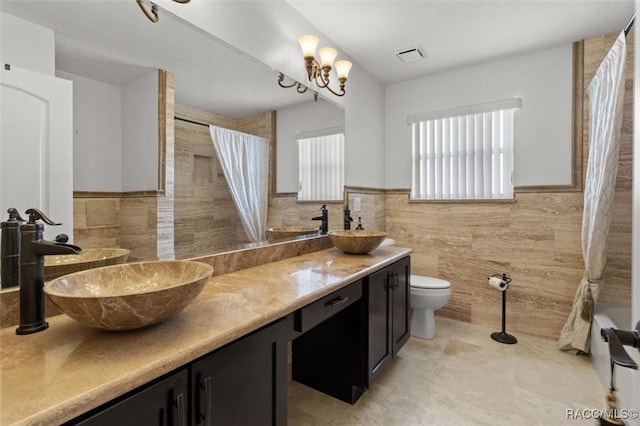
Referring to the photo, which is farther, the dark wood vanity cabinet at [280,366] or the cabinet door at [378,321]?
the cabinet door at [378,321]

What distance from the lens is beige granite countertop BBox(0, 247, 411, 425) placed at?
53cm

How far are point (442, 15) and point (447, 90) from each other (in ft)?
3.10

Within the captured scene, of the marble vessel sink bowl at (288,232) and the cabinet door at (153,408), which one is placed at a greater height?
the marble vessel sink bowl at (288,232)

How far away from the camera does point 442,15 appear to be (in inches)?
82.0

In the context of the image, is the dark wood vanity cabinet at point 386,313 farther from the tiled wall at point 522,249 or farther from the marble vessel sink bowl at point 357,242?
the tiled wall at point 522,249

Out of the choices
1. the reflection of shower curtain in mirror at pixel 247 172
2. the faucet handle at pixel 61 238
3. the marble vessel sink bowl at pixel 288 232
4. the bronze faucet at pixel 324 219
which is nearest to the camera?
the faucet handle at pixel 61 238

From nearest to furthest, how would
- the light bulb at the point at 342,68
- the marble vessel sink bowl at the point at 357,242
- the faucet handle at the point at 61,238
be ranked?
1. the faucet handle at the point at 61,238
2. the marble vessel sink bowl at the point at 357,242
3. the light bulb at the point at 342,68

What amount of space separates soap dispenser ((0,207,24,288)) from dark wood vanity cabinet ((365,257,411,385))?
1.39 m

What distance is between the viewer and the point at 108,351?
2.29 feet

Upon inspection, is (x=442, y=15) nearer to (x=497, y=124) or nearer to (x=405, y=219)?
(x=497, y=124)

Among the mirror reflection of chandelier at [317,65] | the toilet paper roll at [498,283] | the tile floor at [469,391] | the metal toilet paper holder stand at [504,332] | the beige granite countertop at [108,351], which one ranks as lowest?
the tile floor at [469,391]

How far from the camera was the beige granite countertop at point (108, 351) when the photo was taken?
53cm

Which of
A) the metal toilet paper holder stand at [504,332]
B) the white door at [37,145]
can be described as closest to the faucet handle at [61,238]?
the white door at [37,145]

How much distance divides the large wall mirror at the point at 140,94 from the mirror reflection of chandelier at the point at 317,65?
1.32ft
